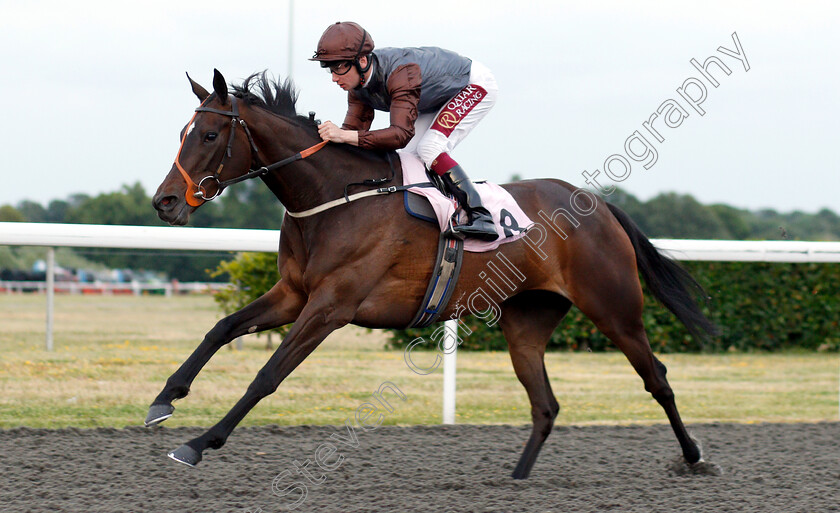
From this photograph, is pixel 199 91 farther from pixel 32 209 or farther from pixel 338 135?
pixel 32 209

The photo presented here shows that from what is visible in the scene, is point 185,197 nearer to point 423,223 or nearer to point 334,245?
point 334,245

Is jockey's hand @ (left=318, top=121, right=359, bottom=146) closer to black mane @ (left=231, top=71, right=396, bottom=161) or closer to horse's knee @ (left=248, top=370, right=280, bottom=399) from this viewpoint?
black mane @ (left=231, top=71, right=396, bottom=161)

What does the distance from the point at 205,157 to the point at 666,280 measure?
8.51ft

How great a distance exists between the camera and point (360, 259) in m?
3.59

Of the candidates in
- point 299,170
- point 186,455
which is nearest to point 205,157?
point 299,170

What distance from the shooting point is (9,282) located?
14188 mm

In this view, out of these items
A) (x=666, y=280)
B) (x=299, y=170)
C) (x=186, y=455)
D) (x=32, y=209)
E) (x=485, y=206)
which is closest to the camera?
(x=186, y=455)

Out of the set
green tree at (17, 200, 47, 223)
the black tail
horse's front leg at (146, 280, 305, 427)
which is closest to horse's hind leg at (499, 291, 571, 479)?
the black tail

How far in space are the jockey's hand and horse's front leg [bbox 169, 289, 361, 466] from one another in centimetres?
68

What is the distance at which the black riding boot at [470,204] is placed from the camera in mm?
3822

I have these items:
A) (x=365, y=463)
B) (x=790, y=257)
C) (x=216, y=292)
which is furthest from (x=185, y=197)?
(x=216, y=292)

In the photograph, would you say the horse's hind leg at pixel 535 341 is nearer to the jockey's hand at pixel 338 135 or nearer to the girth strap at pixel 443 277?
the girth strap at pixel 443 277

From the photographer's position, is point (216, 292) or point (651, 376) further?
point (216, 292)

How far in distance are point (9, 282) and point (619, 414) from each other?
11.6 m
